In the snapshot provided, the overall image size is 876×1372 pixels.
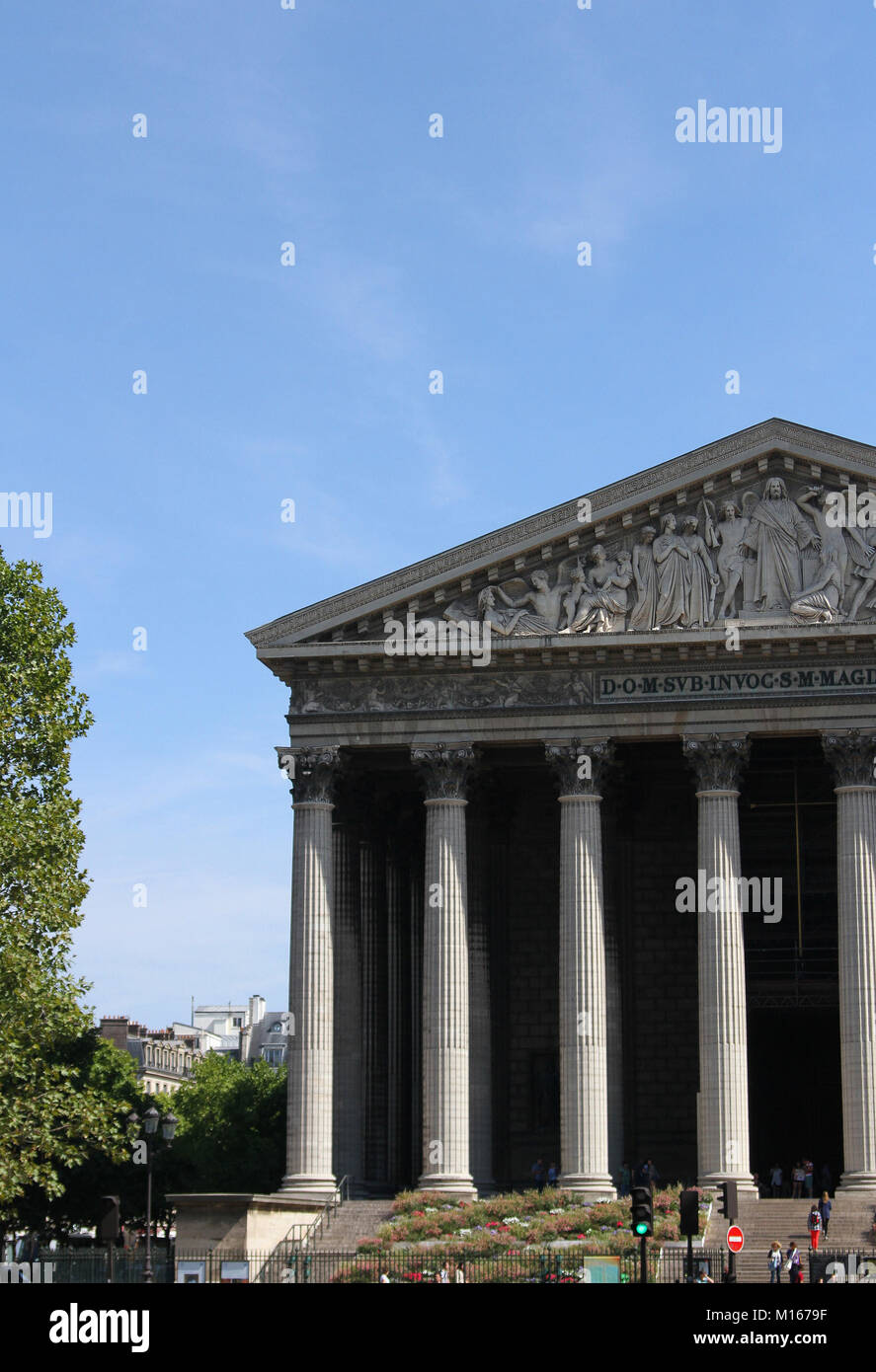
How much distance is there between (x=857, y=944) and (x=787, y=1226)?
7.39 metres

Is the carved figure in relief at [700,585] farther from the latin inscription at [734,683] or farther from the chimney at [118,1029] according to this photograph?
the chimney at [118,1029]

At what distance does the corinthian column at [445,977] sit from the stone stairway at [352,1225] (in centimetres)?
156

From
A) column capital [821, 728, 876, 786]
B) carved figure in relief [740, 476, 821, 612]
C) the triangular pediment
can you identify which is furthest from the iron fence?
carved figure in relief [740, 476, 821, 612]

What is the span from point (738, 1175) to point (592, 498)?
17134 mm

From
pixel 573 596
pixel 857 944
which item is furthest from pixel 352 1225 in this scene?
pixel 573 596

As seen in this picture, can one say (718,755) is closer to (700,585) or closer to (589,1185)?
(700,585)

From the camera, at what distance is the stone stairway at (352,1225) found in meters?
49.7

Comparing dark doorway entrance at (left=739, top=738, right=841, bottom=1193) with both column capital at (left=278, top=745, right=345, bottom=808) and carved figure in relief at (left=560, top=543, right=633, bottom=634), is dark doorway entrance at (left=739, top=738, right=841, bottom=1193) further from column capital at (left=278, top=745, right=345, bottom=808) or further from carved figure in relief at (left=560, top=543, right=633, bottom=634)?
column capital at (left=278, top=745, right=345, bottom=808)

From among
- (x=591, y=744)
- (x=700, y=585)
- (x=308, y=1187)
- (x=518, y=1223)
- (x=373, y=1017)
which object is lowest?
(x=518, y=1223)

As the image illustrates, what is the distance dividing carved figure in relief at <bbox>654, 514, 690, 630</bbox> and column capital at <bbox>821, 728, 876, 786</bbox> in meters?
4.73

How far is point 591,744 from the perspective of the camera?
5431cm
